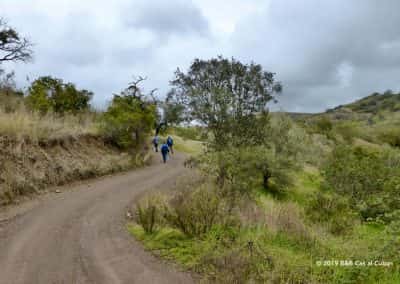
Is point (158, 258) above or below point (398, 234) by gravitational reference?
below

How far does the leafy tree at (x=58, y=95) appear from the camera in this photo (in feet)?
60.2

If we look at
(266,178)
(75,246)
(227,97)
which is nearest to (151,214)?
(75,246)

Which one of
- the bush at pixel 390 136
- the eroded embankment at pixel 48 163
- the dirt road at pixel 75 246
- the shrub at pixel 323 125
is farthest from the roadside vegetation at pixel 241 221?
the bush at pixel 390 136

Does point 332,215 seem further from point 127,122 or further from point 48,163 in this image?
point 127,122

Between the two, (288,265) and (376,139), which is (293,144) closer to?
(288,265)

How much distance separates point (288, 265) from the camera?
16.7ft

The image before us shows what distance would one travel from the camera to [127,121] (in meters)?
17.7

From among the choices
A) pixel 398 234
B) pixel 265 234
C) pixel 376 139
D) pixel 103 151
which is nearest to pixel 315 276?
pixel 265 234

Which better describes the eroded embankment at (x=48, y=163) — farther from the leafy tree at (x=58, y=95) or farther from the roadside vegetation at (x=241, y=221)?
the leafy tree at (x=58, y=95)

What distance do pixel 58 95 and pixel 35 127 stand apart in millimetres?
9699

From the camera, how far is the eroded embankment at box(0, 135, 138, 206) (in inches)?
386

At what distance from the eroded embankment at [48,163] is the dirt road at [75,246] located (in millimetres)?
984

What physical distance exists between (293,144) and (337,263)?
1855cm

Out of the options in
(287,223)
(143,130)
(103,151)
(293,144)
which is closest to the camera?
(287,223)
